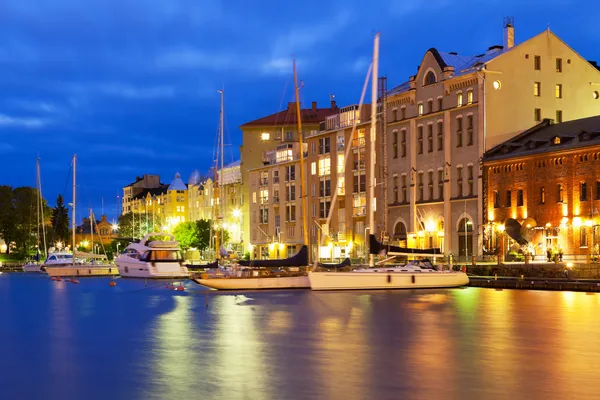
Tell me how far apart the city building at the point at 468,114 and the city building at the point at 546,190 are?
2370mm

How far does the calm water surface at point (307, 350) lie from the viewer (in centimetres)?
2238

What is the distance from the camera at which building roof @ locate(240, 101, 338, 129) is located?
15200 centimetres

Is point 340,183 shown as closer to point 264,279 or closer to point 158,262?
point 158,262

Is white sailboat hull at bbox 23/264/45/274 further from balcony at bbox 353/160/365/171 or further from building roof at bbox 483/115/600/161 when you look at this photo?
building roof at bbox 483/115/600/161

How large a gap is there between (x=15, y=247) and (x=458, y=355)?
14348 centimetres

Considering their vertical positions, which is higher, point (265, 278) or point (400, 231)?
point (400, 231)

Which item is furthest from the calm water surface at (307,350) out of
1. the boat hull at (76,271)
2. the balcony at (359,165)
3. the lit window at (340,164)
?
the lit window at (340,164)

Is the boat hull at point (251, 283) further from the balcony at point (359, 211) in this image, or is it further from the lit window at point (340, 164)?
the lit window at point (340, 164)

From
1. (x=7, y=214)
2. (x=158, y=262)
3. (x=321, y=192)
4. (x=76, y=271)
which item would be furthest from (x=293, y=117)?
(x=158, y=262)

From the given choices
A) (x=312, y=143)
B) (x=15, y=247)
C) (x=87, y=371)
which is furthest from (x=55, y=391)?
(x=15, y=247)

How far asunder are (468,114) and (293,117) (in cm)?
6612

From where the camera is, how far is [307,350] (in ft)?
97.5

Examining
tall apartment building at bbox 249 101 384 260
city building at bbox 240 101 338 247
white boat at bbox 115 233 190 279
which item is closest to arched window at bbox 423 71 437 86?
tall apartment building at bbox 249 101 384 260

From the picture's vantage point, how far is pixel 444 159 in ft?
304
